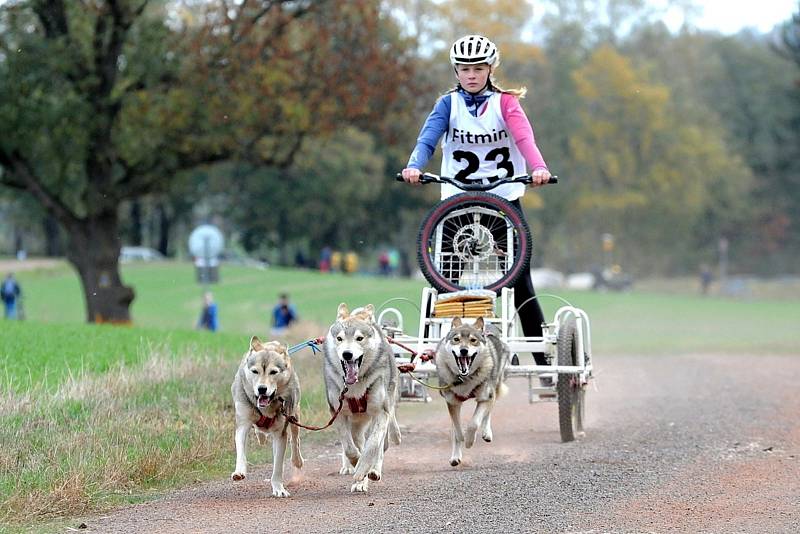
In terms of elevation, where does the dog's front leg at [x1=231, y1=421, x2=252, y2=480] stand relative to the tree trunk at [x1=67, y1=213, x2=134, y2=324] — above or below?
below

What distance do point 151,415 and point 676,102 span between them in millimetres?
76466

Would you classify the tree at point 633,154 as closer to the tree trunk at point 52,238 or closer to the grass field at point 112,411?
the tree trunk at point 52,238

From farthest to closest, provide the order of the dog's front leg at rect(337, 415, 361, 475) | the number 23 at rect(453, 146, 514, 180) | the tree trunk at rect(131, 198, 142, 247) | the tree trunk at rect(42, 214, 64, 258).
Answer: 1. the tree trunk at rect(42, 214, 64, 258)
2. the tree trunk at rect(131, 198, 142, 247)
3. the number 23 at rect(453, 146, 514, 180)
4. the dog's front leg at rect(337, 415, 361, 475)

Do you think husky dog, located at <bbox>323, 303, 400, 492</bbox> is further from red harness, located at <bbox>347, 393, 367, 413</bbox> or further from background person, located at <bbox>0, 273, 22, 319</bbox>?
background person, located at <bbox>0, 273, 22, 319</bbox>

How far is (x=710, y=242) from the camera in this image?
94250 mm

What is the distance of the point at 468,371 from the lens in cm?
1060

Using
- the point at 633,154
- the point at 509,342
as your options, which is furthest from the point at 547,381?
the point at 633,154

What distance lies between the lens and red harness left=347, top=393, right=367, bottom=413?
9.73 metres

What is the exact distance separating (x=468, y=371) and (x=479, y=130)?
7.97 feet

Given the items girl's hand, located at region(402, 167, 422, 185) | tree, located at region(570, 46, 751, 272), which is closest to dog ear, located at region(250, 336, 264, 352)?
girl's hand, located at region(402, 167, 422, 185)

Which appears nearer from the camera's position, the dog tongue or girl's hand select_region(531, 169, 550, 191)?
the dog tongue

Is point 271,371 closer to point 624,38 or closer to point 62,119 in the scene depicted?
point 62,119

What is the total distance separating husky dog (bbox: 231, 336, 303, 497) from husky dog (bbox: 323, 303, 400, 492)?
13.1 inches

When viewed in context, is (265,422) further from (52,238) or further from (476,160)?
(52,238)
